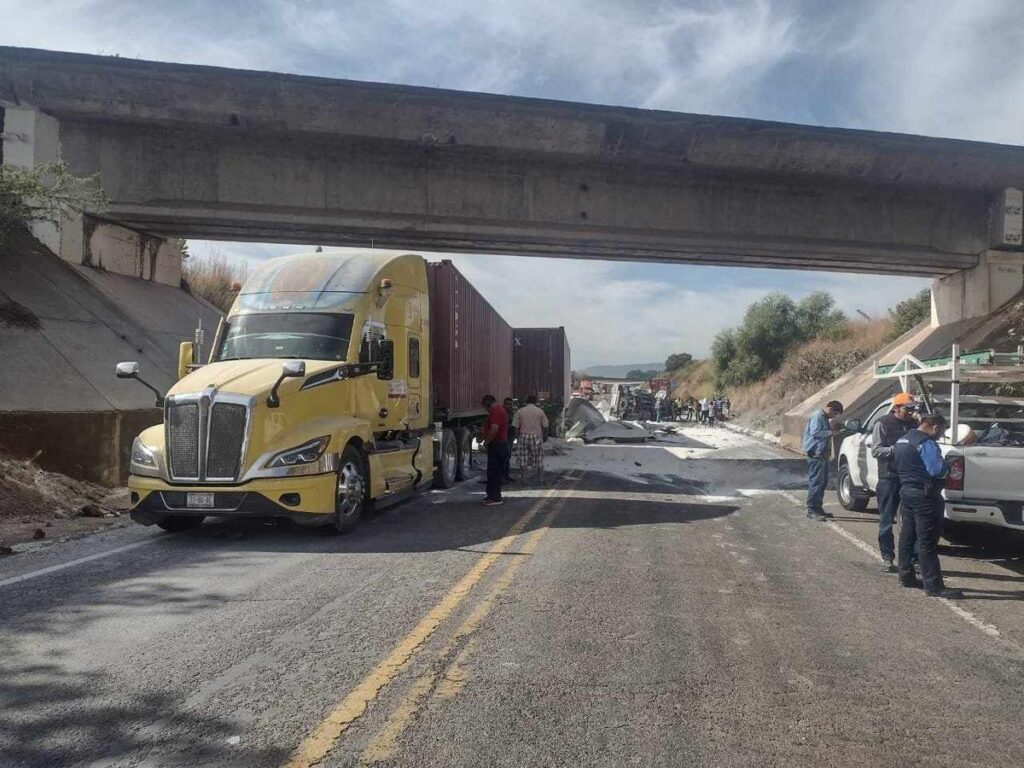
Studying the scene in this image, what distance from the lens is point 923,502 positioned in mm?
6418

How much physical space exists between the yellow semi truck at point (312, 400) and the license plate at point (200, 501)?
0.4 inches

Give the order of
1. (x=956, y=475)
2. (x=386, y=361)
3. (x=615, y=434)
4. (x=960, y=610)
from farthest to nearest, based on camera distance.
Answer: (x=615, y=434) < (x=386, y=361) < (x=956, y=475) < (x=960, y=610)

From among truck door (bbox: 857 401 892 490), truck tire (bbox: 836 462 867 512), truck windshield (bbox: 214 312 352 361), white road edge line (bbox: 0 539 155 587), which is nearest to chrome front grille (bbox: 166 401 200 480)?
white road edge line (bbox: 0 539 155 587)

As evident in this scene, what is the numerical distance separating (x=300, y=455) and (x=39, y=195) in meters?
10.2

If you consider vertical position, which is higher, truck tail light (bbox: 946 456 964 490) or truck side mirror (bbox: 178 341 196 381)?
truck side mirror (bbox: 178 341 196 381)

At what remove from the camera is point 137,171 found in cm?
1670

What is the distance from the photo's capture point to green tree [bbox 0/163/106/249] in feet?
46.4

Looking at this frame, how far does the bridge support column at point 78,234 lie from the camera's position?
1592 centimetres

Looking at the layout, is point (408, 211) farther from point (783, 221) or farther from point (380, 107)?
point (783, 221)

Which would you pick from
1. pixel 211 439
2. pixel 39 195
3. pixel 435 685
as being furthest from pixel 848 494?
pixel 39 195

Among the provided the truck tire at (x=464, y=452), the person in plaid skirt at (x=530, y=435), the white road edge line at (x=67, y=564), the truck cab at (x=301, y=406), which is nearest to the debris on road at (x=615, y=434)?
the truck tire at (x=464, y=452)

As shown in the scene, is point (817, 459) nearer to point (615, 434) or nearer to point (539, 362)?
point (539, 362)

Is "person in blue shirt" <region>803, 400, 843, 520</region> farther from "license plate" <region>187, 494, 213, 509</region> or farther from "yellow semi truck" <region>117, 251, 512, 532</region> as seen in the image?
"license plate" <region>187, 494, 213, 509</region>

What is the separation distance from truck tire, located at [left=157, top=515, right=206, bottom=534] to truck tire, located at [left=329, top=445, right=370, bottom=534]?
5.34 feet
